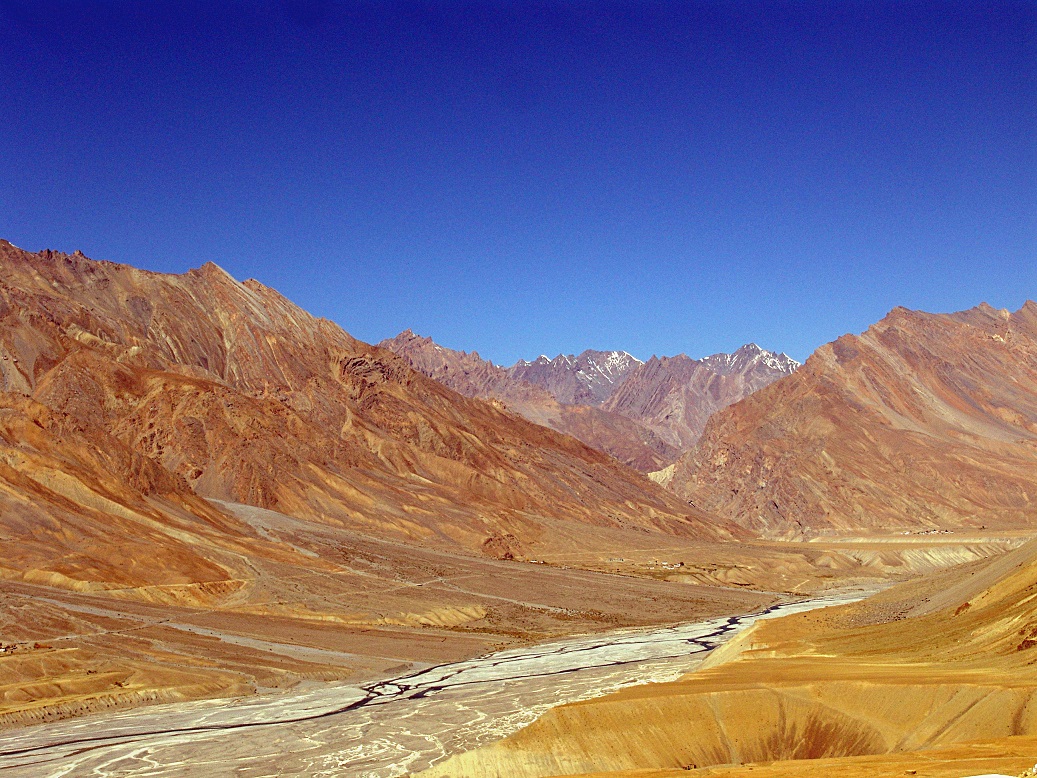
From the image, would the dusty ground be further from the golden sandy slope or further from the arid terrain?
the golden sandy slope

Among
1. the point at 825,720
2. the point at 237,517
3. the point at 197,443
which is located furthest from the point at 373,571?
the point at 825,720

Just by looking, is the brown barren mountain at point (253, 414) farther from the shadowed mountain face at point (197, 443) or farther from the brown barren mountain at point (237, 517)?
the brown barren mountain at point (237, 517)

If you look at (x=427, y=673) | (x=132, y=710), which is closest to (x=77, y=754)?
(x=132, y=710)

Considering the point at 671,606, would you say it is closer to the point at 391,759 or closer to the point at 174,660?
the point at 174,660

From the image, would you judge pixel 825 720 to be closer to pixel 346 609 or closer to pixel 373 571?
pixel 346 609

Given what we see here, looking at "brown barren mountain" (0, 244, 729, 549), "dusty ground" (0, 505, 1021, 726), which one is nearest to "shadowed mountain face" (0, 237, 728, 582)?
"brown barren mountain" (0, 244, 729, 549)

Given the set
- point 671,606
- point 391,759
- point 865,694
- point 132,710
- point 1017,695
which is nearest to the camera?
A: point 1017,695

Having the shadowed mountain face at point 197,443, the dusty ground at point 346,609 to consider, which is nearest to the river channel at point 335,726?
the dusty ground at point 346,609
